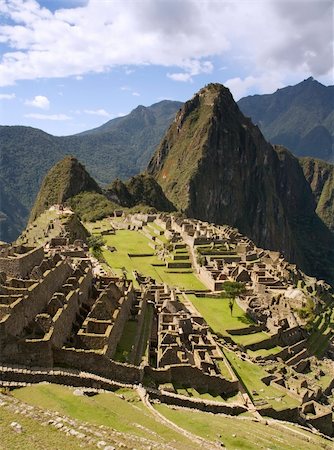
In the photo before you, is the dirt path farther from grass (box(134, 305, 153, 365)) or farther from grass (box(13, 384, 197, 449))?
grass (box(134, 305, 153, 365))

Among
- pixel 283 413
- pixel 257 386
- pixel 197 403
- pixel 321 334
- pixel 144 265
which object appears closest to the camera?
pixel 197 403

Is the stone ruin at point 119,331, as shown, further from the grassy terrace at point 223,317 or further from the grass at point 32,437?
the grass at point 32,437

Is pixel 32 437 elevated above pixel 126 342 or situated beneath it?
elevated above

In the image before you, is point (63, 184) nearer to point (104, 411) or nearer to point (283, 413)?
point (283, 413)

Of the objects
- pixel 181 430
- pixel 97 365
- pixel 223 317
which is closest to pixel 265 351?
pixel 223 317

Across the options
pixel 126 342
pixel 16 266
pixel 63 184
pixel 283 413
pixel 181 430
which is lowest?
pixel 283 413

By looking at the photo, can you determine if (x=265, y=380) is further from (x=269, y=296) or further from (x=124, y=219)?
(x=124, y=219)

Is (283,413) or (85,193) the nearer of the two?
(283,413)

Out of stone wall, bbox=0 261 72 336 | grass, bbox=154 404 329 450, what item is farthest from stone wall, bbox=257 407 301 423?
stone wall, bbox=0 261 72 336
